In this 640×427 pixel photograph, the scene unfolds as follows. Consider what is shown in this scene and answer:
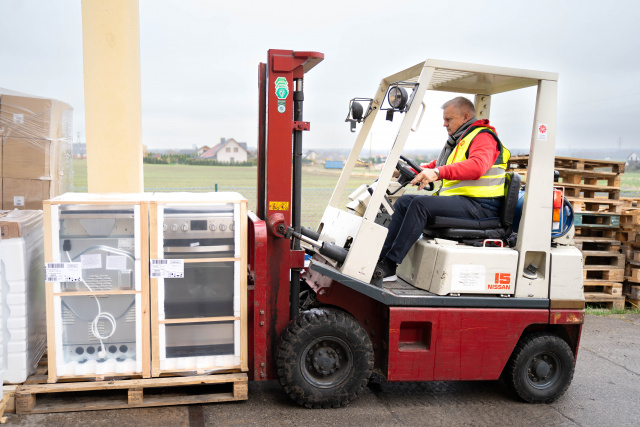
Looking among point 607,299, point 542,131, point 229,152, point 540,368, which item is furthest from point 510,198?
point 229,152

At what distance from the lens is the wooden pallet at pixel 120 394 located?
3.84m

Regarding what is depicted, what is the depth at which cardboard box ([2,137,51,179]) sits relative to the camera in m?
5.98

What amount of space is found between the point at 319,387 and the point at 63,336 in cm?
199

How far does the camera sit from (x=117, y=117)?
6.79 meters

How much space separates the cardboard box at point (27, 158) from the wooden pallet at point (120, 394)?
2.99m

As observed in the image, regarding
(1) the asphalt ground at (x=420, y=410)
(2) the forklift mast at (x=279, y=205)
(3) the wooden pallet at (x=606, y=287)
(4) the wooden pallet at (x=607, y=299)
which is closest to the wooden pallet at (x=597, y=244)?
(3) the wooden pallet at (x=606, y=287)

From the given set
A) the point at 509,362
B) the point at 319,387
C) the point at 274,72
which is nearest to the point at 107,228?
the point at 274,72

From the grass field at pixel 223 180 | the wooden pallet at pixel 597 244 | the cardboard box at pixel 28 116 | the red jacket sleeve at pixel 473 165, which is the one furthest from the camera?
the grass field at pixel 223 180

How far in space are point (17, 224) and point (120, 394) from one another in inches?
59.7

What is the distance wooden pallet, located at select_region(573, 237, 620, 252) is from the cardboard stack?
23.4 ft

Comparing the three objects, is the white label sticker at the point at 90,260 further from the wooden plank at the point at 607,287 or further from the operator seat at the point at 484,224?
the wooden plank at the point at 607,287

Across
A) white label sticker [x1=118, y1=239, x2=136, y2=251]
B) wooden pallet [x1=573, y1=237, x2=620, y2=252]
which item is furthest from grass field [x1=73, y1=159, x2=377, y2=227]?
white label sticker [x1=118, y1=239, x2=136, y2=251]

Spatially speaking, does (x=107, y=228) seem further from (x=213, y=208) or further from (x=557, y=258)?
(x=557, y=258)

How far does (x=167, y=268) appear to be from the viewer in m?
3.98
